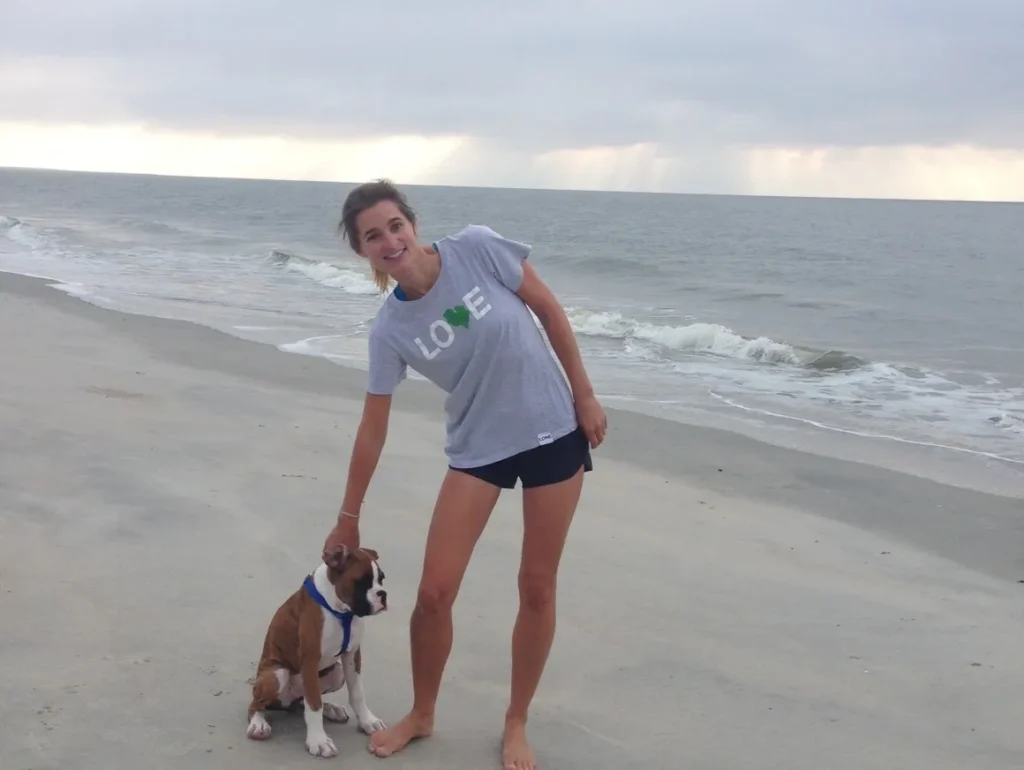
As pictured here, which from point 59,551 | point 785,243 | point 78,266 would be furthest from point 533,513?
point 785,243

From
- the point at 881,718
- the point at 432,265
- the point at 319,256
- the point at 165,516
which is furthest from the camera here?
the point at 319,256

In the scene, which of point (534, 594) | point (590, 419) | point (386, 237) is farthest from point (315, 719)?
Answer: point (386, 237)

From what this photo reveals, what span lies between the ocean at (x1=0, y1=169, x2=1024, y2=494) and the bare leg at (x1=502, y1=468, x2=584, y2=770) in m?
1.15

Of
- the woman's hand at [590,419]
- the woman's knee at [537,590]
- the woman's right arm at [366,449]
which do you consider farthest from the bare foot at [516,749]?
the woman's hand at [590,419]

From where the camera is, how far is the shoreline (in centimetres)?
674

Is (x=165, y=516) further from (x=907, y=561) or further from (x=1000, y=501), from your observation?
(x=1000, y=501)

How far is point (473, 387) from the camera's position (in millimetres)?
3287

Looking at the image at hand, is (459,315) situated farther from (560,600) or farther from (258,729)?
(560,600)

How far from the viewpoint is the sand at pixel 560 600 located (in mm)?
3627

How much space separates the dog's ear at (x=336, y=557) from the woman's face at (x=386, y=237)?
88 centimetres

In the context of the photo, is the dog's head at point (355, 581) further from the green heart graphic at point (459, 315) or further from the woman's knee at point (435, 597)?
the green heart graphic at point (459, 315)

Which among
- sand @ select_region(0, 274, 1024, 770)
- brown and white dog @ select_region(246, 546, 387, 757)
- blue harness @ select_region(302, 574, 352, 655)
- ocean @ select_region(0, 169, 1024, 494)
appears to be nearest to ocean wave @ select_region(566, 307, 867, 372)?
ocean @ select_region(0, 169, 1024, 494)

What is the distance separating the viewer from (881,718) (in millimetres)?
3951

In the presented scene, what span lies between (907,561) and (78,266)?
20.7m
